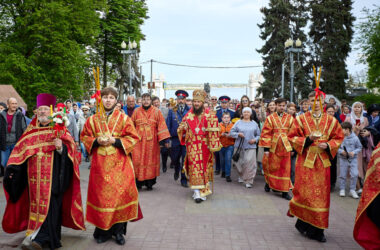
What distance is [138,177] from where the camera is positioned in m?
8.09

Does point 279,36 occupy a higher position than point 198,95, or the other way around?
point 279,36

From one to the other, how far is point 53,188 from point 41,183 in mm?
163

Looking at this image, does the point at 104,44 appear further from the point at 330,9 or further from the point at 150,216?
the point at 150,216

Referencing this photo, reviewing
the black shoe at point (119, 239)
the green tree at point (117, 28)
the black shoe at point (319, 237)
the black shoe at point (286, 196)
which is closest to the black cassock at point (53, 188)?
the black shoe at point (119, 239)

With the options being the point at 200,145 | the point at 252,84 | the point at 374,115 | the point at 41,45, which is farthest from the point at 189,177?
the point at 252,84

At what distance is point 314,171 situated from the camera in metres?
5.16

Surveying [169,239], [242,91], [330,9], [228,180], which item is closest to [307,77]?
[330,9]

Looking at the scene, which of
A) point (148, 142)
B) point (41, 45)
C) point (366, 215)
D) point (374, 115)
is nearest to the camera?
point (366, 215)

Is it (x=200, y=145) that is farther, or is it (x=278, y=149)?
(x=278, y=149)

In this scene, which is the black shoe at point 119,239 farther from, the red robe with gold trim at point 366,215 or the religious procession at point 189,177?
the red robe with gold trim at point 366,215

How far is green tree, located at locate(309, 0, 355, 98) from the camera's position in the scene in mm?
28828

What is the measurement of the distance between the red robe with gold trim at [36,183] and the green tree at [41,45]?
15.5 metres

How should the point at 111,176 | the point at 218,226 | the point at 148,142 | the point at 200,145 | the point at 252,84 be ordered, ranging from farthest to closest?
the point at 252,84, the point at 148,142, the point at 200,145, the point at 218,226, the point at 111,176

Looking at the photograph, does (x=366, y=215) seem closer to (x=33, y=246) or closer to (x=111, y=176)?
(x=111, y=176)
